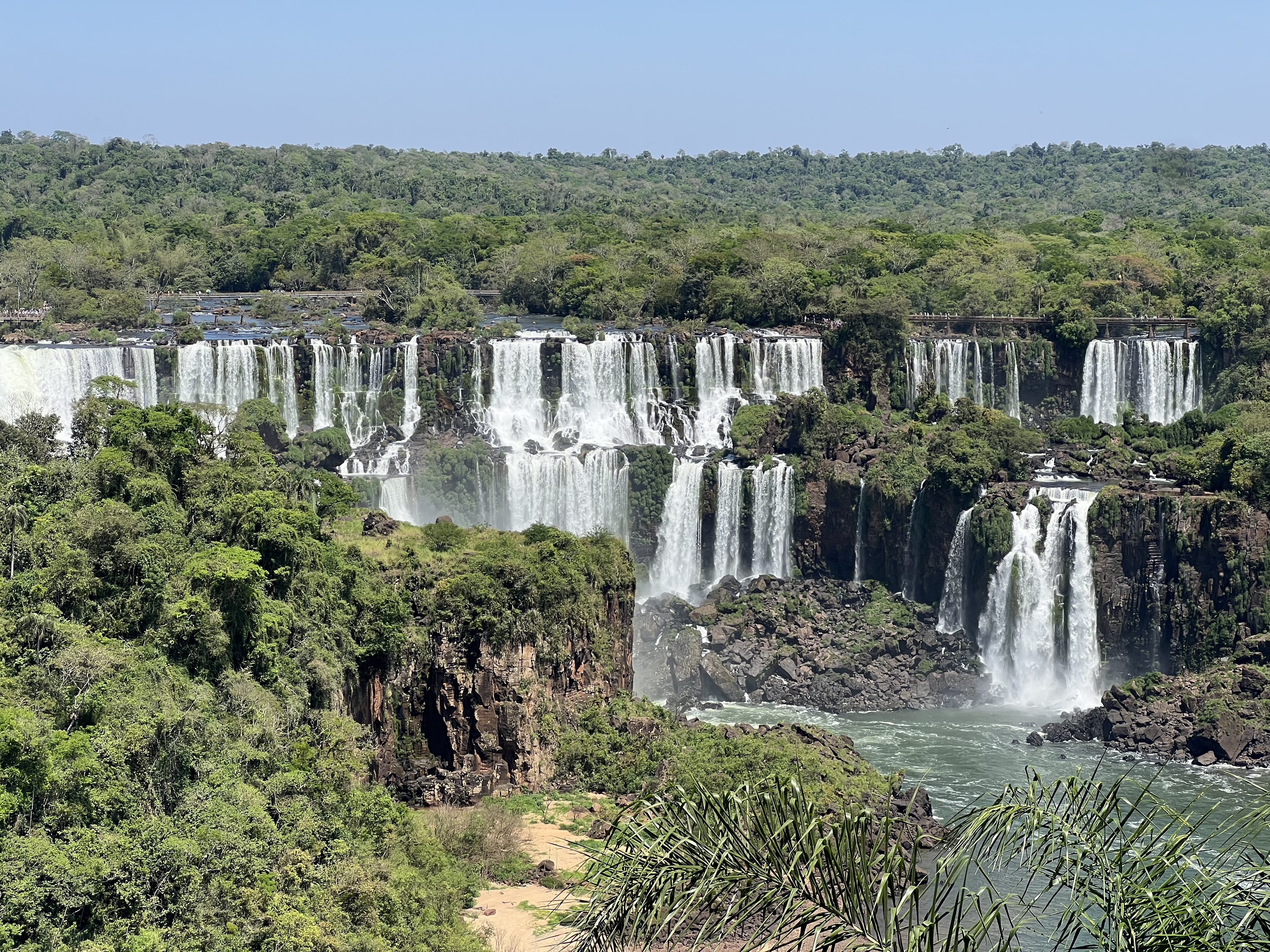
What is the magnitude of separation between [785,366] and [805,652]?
1803cm

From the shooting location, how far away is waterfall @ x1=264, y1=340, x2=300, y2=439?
59875mm

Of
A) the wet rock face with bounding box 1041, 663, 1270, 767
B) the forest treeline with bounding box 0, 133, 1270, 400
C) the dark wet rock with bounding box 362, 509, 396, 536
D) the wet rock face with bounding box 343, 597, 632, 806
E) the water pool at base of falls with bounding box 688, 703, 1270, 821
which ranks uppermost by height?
the forest treeline with bounding box 0, 133, 1270, 400

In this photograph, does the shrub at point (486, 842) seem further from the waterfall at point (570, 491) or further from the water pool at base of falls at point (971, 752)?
the waterfall at point (570, 491)

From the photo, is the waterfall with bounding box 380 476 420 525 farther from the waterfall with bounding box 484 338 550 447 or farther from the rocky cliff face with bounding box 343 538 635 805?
the rocky cliff face with bounding box 343 538 635 805

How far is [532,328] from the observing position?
231 feet

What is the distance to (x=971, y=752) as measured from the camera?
4188 centimetres


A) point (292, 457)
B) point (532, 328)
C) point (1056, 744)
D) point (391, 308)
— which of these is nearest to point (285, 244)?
point (391, 308)

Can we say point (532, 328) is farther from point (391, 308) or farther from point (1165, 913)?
point (1165, 913)

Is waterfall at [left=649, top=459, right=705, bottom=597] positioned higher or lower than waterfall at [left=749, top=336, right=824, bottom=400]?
lower

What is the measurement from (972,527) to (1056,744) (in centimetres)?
1030

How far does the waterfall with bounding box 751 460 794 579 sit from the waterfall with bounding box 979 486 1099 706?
26.9ft

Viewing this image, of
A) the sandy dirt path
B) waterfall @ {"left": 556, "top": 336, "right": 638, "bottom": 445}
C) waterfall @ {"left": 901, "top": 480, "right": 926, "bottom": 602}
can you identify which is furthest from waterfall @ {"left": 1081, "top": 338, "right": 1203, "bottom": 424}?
the sandy dirt path

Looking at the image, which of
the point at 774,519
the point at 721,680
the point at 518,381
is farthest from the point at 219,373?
the point at 721,680

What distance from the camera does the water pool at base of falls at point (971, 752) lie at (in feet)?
126
